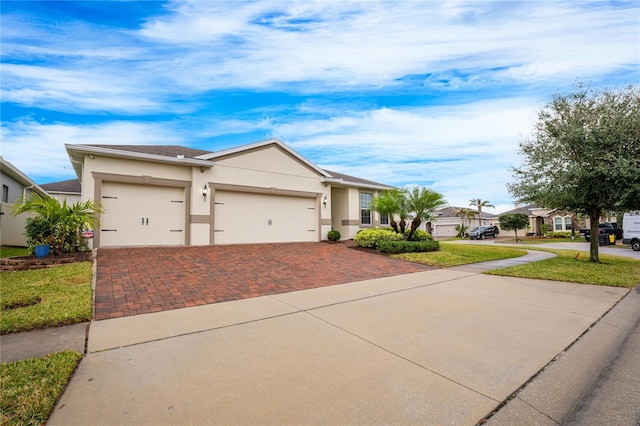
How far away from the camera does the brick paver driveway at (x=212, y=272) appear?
559 cm

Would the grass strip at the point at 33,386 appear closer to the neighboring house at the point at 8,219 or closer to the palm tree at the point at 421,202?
the neighboring house at the point at 8,219

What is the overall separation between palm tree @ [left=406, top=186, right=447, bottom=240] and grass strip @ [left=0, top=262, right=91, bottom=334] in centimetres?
1301

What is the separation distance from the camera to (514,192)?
12.3 m

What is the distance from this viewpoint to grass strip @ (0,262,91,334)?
4.25 m

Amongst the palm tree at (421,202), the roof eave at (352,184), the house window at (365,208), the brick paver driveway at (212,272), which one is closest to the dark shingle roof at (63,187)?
the brick paver driveway at (212,272)

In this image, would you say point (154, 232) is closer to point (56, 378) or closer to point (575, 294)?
point (56, 378)

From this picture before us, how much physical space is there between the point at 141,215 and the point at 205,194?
2.50 meters

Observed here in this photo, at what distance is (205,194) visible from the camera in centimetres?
1266

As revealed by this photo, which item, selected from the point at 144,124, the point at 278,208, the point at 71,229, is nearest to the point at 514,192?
the point at 278,208

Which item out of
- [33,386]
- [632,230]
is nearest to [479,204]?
[632,230]

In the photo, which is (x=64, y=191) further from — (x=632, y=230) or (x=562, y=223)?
(x=562, y=223)

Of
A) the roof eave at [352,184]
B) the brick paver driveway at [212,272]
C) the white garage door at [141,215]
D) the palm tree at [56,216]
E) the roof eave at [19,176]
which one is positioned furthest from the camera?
the roof eave at [352,184]

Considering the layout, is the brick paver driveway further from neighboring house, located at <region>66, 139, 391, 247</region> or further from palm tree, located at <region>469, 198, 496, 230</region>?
palm tree, located at <region>469, 198, 496, 230</region>

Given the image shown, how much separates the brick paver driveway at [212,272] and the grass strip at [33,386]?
5.27 feet
